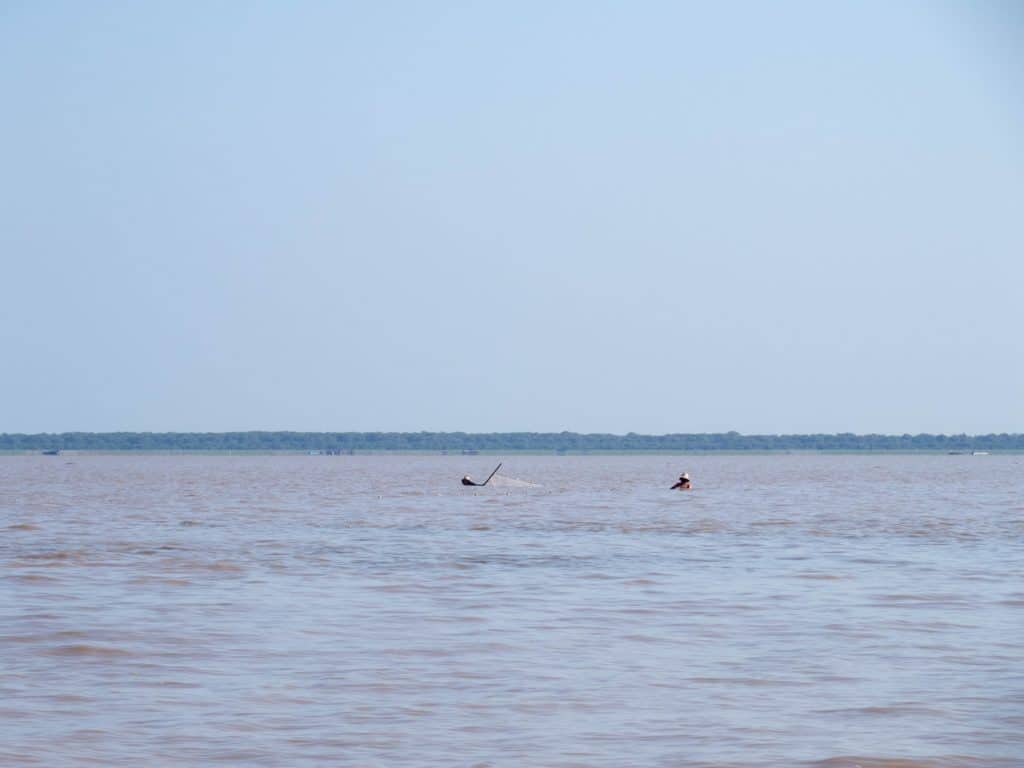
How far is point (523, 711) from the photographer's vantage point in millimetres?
11000

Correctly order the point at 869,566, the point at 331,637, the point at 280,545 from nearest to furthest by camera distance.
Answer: the point at 331,637 < the point at 869,566 < the point at 280,545

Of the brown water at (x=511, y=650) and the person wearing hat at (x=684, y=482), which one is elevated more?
the person wearing hat at (x=684, y=482)

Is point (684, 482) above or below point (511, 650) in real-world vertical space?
above

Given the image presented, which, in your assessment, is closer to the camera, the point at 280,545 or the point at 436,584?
the point at 436,584

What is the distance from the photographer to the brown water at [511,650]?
10023mm

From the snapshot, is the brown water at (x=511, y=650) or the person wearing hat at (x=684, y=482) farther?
the person wearing hat at (x=684, y=482)

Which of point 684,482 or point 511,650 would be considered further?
point 684,482

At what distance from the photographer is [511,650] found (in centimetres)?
1367

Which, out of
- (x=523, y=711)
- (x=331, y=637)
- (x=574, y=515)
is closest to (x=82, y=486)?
(x=574, y=515)

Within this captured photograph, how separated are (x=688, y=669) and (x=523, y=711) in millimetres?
2199

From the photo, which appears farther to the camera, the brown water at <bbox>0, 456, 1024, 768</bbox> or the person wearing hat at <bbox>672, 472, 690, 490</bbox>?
the person wearing hat at <bbox>672, 472, 690, 490</bbox>

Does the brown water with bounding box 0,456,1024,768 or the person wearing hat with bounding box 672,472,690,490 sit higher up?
the person wearing hat with bounding box 672,472,690,490

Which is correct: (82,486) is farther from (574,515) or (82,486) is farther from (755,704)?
(755,704)

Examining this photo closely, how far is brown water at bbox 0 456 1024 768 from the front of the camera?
32.9ft
